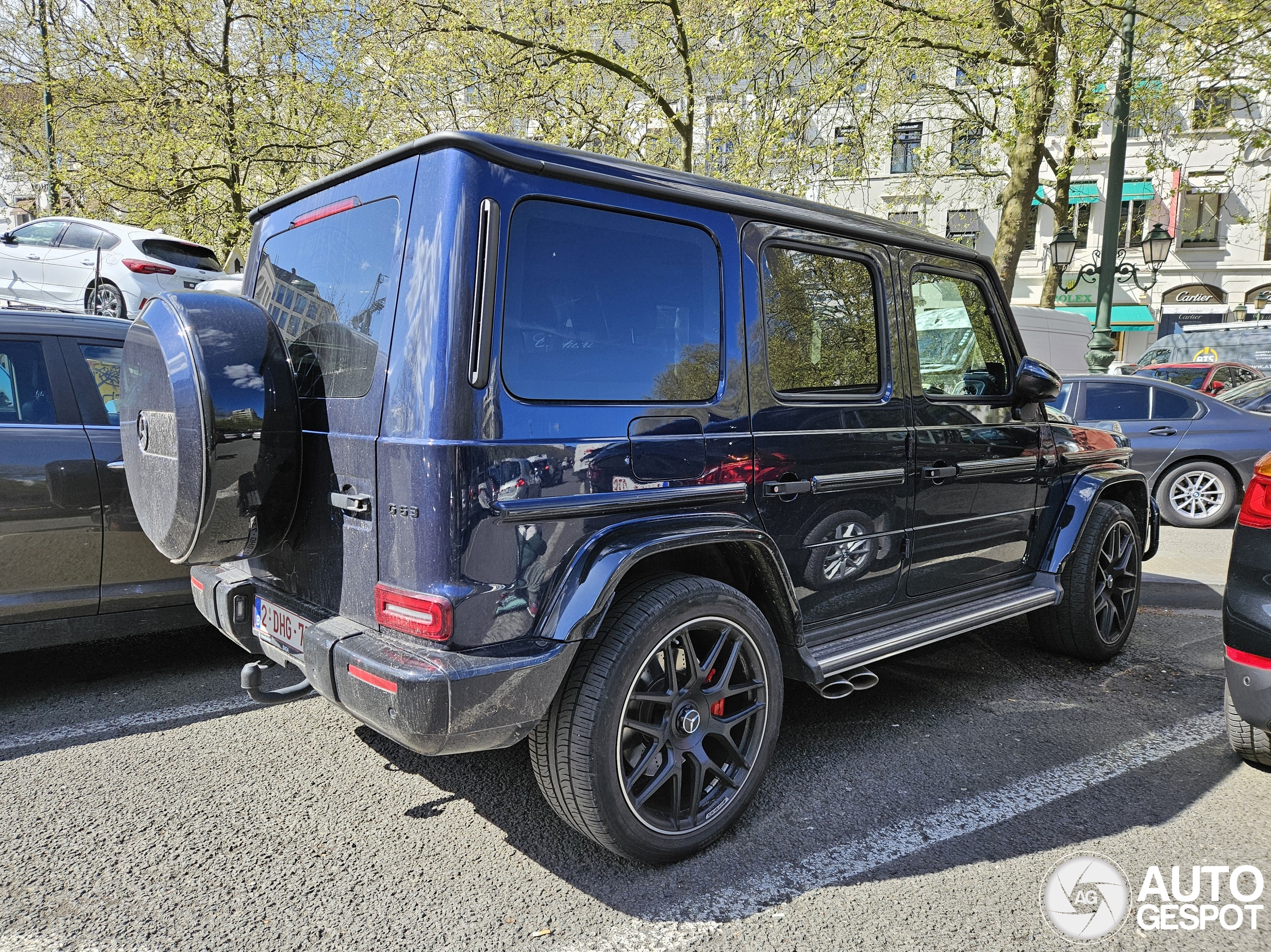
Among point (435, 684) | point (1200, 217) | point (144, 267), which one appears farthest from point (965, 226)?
point (435, 684)

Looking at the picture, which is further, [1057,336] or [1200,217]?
[1200,217]

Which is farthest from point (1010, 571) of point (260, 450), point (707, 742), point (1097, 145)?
point (1097, 145)

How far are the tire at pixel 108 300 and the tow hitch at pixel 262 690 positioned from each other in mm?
8153

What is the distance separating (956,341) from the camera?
388 centimetres

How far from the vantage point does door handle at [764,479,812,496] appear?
115 inches

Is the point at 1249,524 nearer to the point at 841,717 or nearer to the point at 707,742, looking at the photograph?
the point at 841,717

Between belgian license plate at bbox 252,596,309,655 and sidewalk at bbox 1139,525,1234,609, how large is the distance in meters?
5.02

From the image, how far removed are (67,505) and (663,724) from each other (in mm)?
2832

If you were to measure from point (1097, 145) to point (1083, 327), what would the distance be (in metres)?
19.6

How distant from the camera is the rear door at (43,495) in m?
3.54

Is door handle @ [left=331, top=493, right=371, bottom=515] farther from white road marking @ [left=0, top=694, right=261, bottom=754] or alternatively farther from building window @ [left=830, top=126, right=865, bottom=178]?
building window @ [left=830, top=126, right=865, bottom=178]

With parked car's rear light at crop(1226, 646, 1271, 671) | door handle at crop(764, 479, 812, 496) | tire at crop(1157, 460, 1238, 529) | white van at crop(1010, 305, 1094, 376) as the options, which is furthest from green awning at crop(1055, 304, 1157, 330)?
door handle at crop(764, 479, 812, 496)

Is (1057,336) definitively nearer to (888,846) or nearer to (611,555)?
(888,846)

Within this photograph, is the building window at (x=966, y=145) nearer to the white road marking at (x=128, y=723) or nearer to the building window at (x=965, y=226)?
the white road marking at (x=128, y=723)
